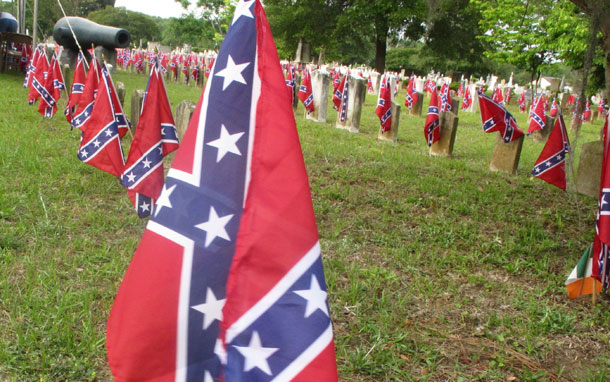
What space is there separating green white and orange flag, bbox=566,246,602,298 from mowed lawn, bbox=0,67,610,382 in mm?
81

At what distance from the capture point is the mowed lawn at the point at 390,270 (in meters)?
2.90

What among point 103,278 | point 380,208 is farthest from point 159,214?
point 380,208

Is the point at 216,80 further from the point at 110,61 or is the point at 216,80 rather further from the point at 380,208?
the point at 110,61

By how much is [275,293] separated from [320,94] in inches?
440

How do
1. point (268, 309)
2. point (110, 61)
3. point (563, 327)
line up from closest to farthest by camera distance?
point (268, 309), point (563, 327), point (110, 61)

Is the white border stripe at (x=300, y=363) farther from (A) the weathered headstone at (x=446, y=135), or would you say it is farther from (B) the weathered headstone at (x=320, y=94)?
(B) the weathered headstone at (x=320, y=94)

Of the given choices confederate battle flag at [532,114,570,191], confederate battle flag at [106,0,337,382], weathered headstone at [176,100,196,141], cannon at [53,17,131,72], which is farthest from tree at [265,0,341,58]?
confederate battle flag at [106,0,337,382]

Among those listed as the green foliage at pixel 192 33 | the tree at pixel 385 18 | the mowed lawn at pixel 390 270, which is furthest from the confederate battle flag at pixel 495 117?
the green foliage at pixel 192 33

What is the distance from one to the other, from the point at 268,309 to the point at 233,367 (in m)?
0.22

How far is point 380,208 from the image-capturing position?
5.50 metres

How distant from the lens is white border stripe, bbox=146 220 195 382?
1637 mm

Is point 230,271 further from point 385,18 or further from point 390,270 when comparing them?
point 385,18

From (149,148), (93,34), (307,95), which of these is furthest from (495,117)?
(93,34)

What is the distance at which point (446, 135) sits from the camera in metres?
8.68
